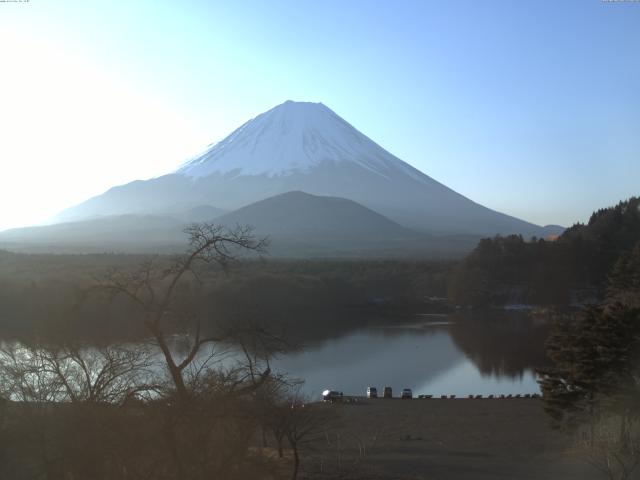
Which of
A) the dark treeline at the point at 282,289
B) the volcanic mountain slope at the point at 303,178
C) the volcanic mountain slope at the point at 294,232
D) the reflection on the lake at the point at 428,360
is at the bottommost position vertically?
the reflection on the lake at the point at 428,360

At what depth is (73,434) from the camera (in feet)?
11.2

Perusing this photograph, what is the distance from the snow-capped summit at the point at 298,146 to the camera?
8300 centimetres

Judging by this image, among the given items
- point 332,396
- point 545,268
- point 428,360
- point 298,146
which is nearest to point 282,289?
point 428,360

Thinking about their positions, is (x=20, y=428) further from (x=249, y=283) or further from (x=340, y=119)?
(x=340, y=119)

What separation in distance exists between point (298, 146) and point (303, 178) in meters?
4.38

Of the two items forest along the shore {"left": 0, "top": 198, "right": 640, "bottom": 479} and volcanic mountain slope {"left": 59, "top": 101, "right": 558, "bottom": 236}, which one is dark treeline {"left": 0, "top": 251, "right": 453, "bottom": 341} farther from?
volcanic mountain slope {"left": 59, "top": 101, "right": 558, "bottom": 236}

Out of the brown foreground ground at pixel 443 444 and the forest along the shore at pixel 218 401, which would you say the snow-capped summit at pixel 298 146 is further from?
the brown foreground ground at pixel 443 444

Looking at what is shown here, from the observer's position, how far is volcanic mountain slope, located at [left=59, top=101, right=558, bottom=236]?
7894cm

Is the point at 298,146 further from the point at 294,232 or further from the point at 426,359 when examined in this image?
the point at 426,359

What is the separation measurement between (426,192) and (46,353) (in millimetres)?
80266

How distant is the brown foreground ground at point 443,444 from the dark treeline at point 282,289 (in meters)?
2.33

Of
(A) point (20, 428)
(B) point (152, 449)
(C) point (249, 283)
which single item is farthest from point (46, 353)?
(C) point (249, 283)

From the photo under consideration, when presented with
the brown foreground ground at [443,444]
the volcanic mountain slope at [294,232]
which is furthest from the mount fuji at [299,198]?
the brown foreground ground at [443,444]

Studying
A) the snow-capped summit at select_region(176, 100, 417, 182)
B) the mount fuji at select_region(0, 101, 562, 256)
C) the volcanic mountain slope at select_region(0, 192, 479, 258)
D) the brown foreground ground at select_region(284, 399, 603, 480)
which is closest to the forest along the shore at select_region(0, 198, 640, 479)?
the brown foreground ground at select_region(284, 399, 603, 480)
